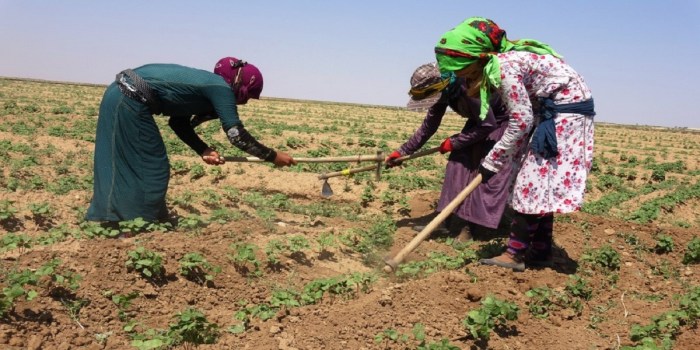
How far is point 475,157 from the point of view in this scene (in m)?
4.84

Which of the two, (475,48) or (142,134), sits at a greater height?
(475,48)

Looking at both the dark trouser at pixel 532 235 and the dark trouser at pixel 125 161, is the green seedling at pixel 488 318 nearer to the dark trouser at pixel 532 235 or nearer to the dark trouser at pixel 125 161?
the dark trouser at pixel 532 235

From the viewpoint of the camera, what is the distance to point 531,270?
390cm

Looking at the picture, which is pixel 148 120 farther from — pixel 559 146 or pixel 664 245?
pixel 664 245

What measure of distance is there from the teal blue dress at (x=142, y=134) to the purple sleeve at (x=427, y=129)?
172 centimetres

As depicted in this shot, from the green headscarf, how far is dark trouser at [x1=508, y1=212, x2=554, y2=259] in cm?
91

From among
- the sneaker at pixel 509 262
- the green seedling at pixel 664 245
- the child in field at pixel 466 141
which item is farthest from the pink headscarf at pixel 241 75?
the green seedling at pixel 664 245

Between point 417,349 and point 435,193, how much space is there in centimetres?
405

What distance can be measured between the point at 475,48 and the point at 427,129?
6.22 ft

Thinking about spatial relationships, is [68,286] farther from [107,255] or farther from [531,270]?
[531,270]

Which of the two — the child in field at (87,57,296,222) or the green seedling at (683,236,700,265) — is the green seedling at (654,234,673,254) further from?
the child in field at (87,57,296,222)

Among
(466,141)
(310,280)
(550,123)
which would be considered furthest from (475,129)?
(310,280)

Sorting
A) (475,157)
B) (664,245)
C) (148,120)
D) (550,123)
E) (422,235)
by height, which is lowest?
(664,245)

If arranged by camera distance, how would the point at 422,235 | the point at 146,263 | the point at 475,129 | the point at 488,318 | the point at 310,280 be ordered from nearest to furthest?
the point at 488,318
the point at 146,263
the point at 422,235
the point at 310,280
the point at 475,129
